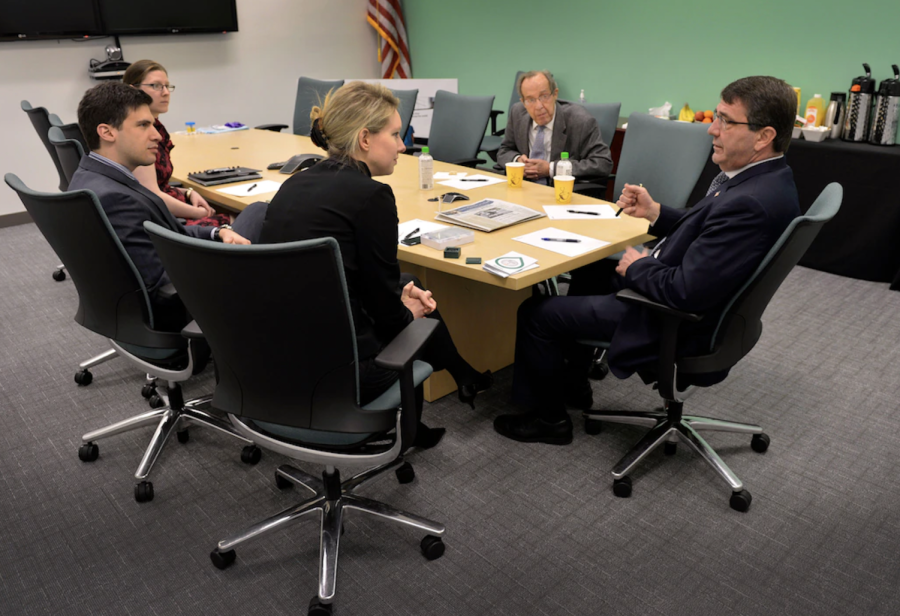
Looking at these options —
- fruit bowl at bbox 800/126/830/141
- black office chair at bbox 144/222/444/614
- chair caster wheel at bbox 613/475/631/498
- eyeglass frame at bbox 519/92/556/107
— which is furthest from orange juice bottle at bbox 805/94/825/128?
black office chair at bbox 144/222/444/614

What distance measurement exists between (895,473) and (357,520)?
5.97 feet

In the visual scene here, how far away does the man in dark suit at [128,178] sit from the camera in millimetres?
2215

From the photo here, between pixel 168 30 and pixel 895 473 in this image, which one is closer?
pixel 895 473

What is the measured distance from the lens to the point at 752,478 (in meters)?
2.42

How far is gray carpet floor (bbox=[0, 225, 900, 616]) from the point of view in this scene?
1951 mm

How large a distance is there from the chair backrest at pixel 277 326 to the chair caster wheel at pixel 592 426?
112 centimetres

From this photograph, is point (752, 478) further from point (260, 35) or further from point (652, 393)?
point (260, 35)

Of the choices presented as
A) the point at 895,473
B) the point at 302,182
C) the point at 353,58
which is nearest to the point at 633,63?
the point at 353,58

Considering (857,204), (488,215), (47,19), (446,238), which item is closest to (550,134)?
(488,215)

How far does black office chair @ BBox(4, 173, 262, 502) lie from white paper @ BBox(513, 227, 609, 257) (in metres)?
1.18

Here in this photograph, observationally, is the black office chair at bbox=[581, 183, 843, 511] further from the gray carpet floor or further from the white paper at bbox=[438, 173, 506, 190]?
the white paper at bbox=[438, 173, 506, 190]

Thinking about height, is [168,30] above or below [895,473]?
above

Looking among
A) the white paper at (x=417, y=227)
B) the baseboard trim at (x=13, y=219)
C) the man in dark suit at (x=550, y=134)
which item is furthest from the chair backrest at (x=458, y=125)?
the baseboard trim at (x=13, y=219)

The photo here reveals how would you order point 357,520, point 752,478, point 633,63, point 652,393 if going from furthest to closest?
point 633,63 < point 652,393 < point 752,478 < point 357,520
